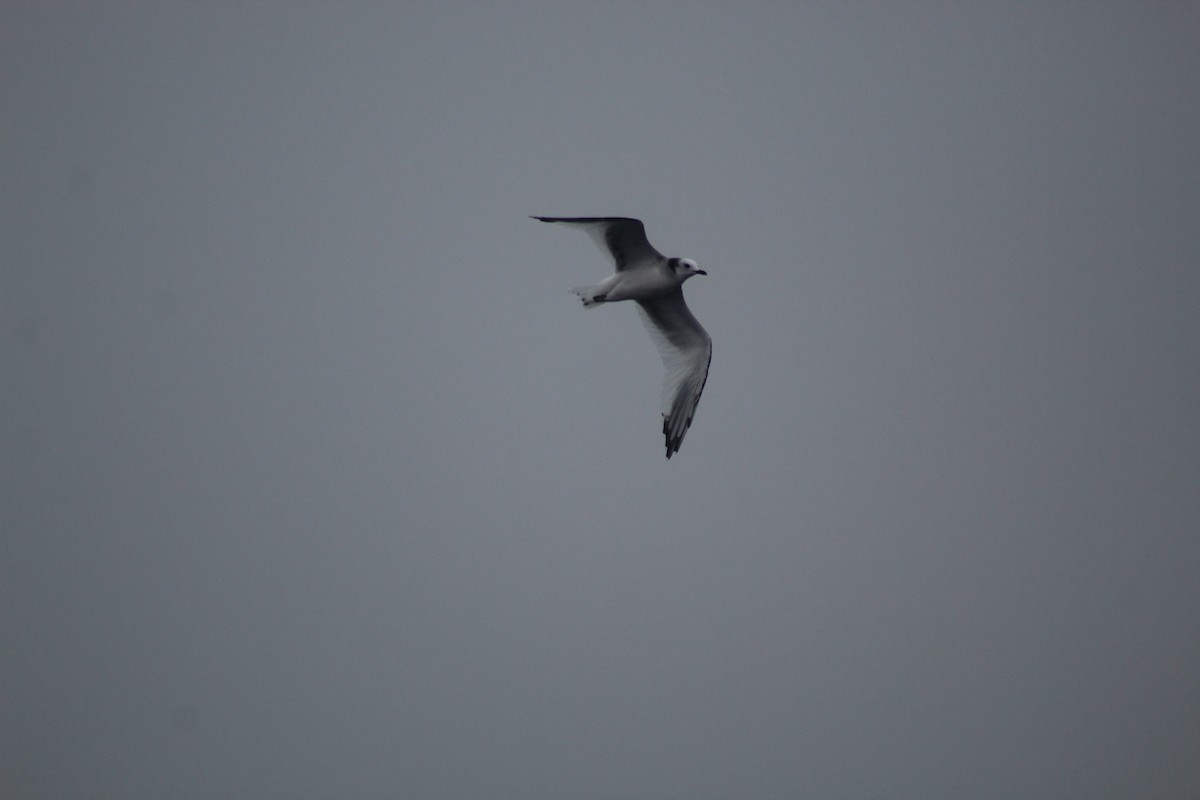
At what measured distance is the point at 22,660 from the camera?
114875 mm

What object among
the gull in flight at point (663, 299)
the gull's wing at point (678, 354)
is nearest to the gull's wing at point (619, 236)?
the gull in flight at point (663, 299)

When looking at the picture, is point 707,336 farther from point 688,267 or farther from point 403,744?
point 403,744

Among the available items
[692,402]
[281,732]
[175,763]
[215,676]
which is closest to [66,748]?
[175,763]

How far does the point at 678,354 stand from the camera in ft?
56.1

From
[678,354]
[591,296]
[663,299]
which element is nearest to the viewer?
[591,296]

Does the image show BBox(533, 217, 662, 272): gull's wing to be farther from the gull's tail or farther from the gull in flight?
the gull's tail

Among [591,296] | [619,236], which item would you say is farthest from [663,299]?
[619,236]

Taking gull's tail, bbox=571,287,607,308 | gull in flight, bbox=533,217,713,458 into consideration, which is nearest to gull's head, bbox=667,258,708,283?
gull in flight, bbox=533,217,713,458

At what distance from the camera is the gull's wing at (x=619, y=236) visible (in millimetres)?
15169

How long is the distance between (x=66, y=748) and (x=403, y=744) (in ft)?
80.6

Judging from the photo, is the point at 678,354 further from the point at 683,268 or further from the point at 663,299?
the point at 683,268

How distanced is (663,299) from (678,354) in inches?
33.4

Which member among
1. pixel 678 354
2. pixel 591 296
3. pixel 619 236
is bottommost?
pixel 678 354

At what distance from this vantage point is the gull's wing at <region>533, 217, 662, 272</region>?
15169mm
